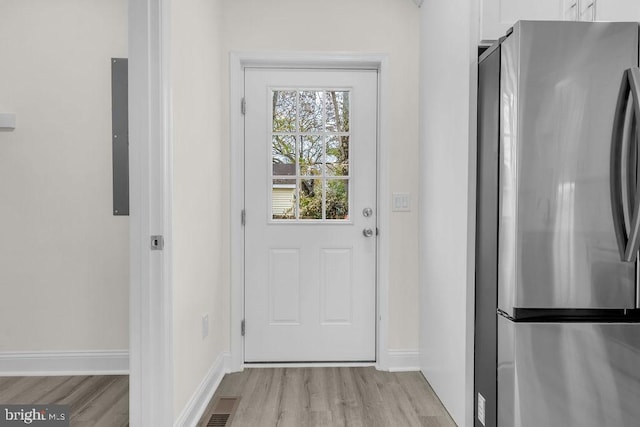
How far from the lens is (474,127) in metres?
2.08

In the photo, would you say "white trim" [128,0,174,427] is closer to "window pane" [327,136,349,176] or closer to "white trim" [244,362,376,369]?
"white trim" [244,362,376,369]

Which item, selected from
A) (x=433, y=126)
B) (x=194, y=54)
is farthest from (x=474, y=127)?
(x=194, y=54)

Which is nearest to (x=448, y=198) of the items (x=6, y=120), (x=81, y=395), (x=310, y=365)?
(x=310, y=365)

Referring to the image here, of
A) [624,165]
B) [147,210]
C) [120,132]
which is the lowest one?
[147,210]

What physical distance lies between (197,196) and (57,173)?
3.76 feet

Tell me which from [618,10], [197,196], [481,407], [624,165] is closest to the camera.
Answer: [624,165]

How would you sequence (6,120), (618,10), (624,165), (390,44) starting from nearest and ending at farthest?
(624,165), (618,10), (6,120), (390,44)

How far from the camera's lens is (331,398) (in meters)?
2.48

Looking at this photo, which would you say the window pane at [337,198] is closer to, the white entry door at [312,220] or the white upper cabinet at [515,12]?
the white entry door at [312,220]

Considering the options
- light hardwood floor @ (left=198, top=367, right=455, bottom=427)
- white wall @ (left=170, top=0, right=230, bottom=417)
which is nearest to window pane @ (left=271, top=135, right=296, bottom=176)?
white wall @ (left=170, top=0, right=230, bottom=417)

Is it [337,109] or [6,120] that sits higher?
[337,109]

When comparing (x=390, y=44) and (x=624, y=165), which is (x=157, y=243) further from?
(x=390, y=44)

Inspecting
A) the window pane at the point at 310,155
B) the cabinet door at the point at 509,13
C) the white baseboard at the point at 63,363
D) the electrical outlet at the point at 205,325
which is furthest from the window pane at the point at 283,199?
the cabinet door at the point at 509,13

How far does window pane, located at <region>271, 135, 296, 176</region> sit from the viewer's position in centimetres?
297
